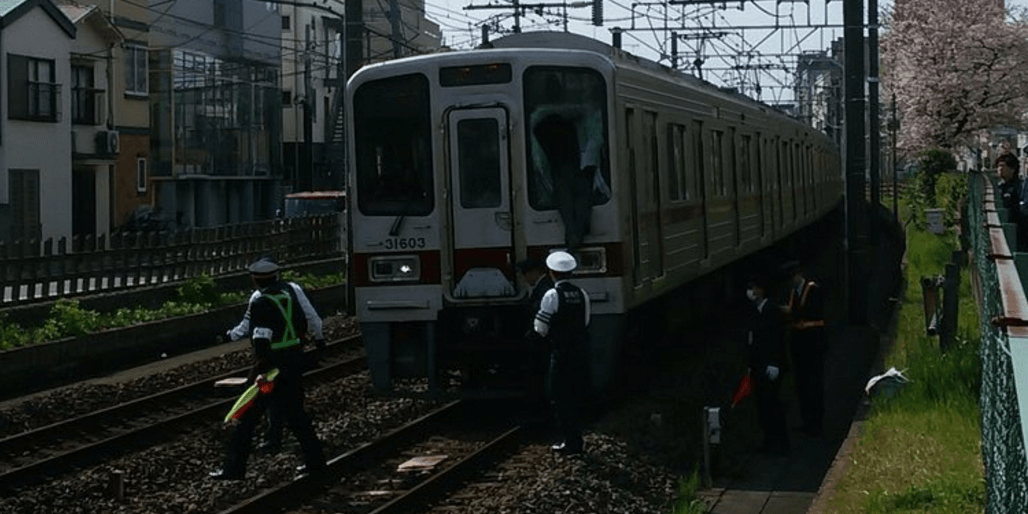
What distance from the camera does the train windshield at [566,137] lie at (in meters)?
12.6

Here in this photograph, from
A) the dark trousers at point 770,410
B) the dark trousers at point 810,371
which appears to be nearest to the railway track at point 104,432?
the dark trousers at point 770,410

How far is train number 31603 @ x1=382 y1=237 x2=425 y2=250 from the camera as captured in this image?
42.2 feet

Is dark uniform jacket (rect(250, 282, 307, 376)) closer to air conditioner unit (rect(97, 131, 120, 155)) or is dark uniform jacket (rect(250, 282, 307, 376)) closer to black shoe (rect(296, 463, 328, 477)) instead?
black shoe (rect(296, 463, 328, 477))

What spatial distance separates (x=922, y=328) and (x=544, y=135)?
5.92m

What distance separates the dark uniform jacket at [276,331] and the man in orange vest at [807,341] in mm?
3842

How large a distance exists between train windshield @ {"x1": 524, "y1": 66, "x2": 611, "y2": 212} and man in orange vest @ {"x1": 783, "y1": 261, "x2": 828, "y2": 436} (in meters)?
1.64


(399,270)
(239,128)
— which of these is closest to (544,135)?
(399,270)

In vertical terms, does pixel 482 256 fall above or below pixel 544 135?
below

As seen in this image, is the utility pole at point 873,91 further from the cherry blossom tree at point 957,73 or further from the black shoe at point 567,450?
the cherry blossom tree at point 957,73

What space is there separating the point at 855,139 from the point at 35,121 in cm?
2319

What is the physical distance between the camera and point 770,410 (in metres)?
12.1

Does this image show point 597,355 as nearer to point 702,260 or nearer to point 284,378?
point 284,378

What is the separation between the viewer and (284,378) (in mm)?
11023

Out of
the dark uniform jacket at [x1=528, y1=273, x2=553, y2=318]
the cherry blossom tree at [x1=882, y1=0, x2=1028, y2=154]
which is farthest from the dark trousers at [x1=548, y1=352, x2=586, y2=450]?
the cherry blossom tree at [x1=882, y1=0, x2=1028, y2=154]
